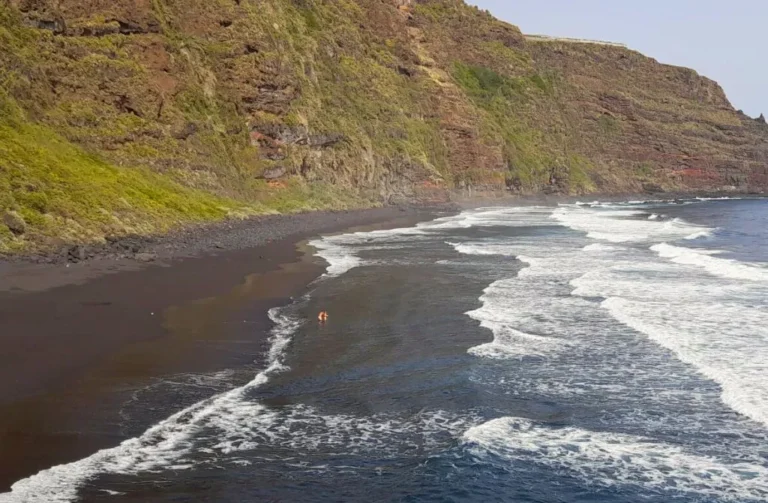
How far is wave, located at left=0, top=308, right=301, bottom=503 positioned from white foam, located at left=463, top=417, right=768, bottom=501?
4.14m

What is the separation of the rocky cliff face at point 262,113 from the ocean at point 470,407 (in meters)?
15.1

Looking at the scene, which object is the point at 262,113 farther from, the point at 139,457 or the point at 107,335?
the point at 139,457

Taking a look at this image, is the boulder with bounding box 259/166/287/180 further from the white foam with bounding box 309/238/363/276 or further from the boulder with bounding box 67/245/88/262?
the boulder with bounding box 67/245/88/262

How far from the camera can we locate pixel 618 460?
11.3 meters

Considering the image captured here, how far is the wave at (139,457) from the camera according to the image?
30.8ft

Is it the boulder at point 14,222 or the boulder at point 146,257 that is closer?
the boulder at point 14,222

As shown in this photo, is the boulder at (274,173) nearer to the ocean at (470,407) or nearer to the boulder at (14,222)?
the boulder at (14,222)

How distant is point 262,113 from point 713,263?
40128mm

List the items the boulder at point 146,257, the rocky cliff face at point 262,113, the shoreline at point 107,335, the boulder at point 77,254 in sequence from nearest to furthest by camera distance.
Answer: the shoreline at point 107,335, the boulder at point 77,254, the boulder at point 146,257, the rocky cliff face at point 262,113

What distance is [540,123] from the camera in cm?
14375

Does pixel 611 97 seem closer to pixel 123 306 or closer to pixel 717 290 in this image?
→ pixel 717 290

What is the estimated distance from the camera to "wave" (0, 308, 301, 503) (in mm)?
9375

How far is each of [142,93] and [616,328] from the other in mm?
38532

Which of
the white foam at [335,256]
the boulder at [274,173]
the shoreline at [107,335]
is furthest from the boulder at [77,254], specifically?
the boulder at [274,173]
